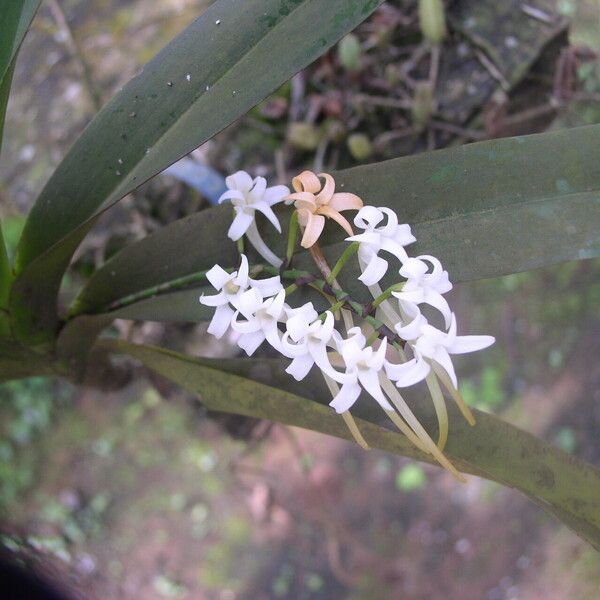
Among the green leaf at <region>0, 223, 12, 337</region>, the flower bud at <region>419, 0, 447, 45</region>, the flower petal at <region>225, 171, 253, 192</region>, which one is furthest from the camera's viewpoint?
the flower bud at <region>419, 0, 447, 45</region>

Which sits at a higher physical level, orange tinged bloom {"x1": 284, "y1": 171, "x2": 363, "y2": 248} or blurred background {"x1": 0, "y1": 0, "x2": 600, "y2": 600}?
orange tinged bloom {"x1": 284, "y1": 171, "x2": 363, "y2": 248}

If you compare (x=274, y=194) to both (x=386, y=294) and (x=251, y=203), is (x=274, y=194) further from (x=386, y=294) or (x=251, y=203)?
(x=386, y=294)

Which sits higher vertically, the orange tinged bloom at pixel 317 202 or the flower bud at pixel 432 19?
the orange tinged bloom at pixel 317 202

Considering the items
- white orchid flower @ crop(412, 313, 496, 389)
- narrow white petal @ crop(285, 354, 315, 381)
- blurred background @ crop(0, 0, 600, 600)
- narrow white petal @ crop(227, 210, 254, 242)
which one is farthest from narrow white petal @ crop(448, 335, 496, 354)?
blurred background @ crop(0, 0, 600, 600)

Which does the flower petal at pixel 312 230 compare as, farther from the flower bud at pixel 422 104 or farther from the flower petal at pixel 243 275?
the flower bud at pixel 422 104

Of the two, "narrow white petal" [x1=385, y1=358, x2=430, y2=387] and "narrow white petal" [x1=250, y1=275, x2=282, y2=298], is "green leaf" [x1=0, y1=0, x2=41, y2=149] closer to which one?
"narrow white petal" [x1=250, y1=275, x2=282, y2=298]

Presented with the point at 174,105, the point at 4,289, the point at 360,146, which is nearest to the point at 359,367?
the point at 174,105

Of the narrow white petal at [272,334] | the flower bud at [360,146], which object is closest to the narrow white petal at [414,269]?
the narrow white petal at [272,334]
